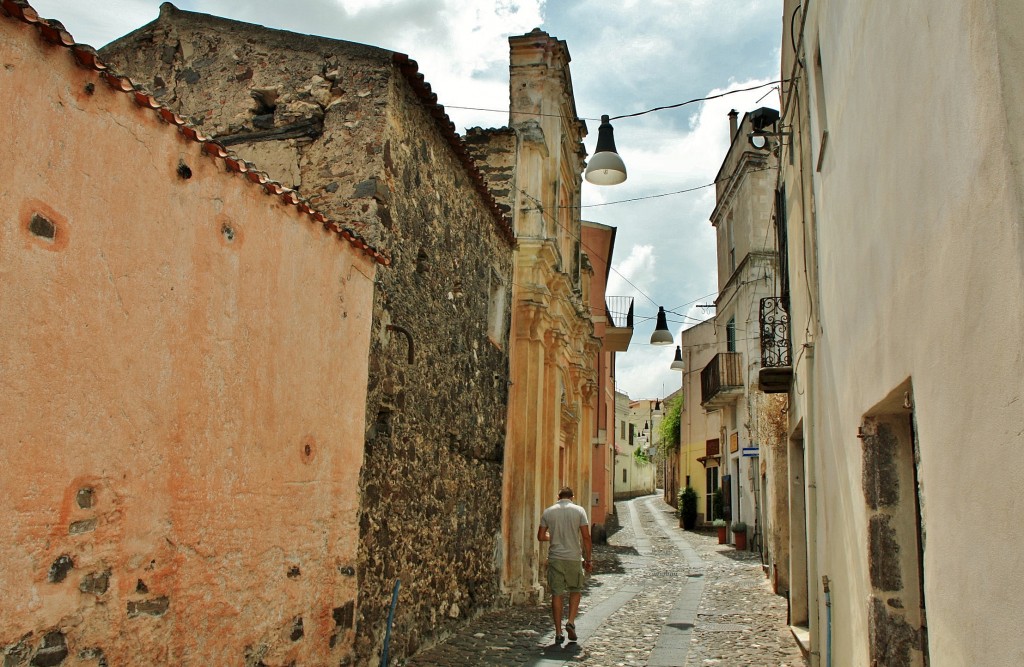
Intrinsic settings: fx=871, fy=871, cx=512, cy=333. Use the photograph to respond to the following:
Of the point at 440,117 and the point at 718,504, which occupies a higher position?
the point at 440,117

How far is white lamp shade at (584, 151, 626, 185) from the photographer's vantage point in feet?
38.4

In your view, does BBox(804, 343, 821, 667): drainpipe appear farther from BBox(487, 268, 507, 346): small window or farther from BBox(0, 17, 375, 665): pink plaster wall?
BBox(487, 268, 507, 346): small window

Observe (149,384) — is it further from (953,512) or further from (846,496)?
(846,496)

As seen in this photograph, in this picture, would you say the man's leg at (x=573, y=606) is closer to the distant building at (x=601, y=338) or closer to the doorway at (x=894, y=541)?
the doorway at (x=894, y=541)

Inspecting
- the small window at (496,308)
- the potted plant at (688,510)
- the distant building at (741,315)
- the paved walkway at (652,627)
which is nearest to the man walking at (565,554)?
the paved walkway at (652,627)

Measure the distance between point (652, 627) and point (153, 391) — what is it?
7538 millimetres

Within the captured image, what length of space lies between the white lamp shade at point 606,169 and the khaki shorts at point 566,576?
5197 mm

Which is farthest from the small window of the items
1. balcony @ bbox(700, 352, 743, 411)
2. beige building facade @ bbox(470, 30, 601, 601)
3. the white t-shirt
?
balcony @ bbox(700, 352, 743, 411)

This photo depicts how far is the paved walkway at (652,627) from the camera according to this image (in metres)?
8.30

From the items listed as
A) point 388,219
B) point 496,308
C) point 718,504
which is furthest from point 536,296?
point 718,504

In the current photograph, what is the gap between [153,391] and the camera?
4.44 metres

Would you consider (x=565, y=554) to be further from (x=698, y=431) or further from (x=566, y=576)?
(x=698, y=431)

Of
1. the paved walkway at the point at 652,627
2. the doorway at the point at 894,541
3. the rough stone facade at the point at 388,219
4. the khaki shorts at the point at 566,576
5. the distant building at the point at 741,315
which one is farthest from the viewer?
the distant building at the point at 741,315

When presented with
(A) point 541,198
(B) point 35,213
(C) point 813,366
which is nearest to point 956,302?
(B) point 35,213
